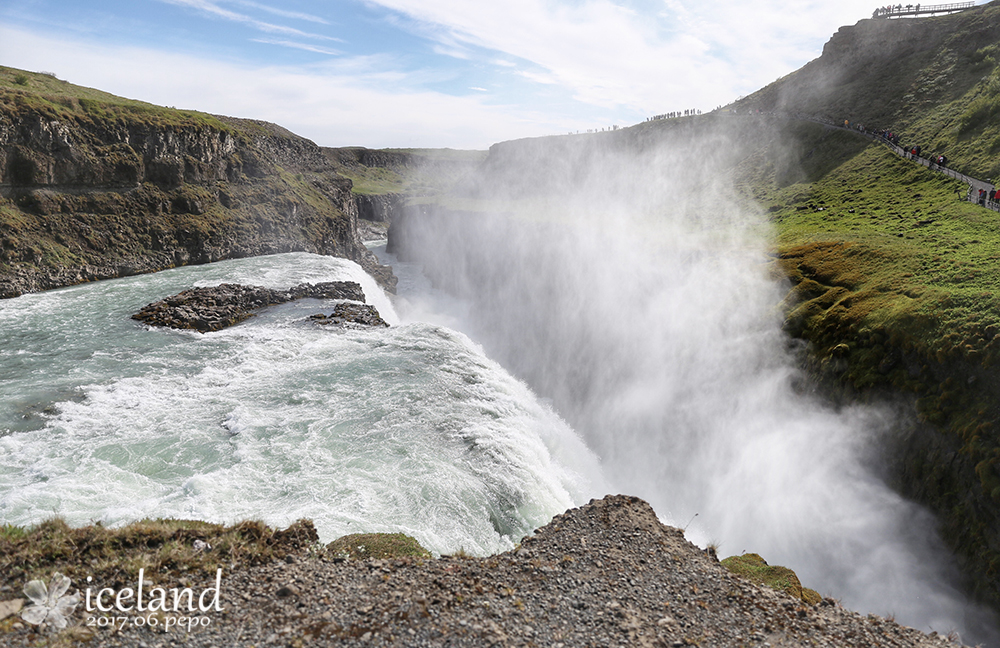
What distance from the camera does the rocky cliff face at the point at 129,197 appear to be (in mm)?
39688

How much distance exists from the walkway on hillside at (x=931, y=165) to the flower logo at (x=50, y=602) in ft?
151

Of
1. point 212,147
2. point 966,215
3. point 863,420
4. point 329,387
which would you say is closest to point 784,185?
point 966,215

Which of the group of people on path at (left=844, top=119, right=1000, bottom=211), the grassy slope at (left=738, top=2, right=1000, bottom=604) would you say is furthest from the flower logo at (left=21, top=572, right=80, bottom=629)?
the group of people on path at (left=844, top=119, right=1000, bottom=211)

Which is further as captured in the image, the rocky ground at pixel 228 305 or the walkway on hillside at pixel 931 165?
the walkway on hillside at pixel 931 165

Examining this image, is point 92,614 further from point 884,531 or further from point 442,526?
point 884,531

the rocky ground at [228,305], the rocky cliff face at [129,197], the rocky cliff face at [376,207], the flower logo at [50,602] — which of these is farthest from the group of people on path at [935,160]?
the rocky cliff face at [376,207]

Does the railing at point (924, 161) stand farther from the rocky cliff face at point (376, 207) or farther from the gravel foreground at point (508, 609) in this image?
the rocky cliff face at point (376, 207)

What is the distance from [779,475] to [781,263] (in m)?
17.3

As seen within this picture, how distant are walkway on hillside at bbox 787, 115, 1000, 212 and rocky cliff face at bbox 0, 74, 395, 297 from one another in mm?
62669

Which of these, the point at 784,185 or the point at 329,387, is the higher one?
the point at 784,185

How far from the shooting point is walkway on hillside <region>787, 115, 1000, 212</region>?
109 feet

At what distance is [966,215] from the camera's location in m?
30.4

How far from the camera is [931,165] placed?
43.1 meters

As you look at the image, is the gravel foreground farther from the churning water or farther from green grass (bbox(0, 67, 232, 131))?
green grass (bbox(0, 67, 232, 131))
